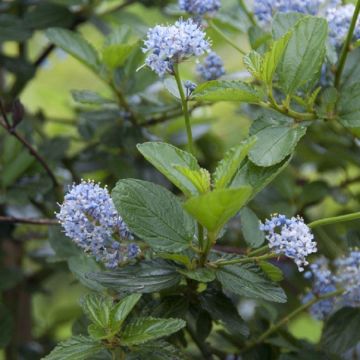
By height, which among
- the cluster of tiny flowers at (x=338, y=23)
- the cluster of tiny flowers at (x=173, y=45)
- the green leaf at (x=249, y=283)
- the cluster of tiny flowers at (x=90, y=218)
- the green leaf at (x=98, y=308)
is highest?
the cluster of tiny flowers at (x=173, y=45)

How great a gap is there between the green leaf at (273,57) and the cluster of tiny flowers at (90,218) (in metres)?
0.24

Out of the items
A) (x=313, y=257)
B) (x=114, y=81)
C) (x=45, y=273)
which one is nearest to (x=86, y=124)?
(x=114, y=81)

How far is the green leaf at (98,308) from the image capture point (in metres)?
0.87

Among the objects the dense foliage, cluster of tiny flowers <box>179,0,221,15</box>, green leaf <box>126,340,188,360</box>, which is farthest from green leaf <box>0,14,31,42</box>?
green leaf <box>126,340,188,360</box>

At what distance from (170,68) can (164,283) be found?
0.82 ft

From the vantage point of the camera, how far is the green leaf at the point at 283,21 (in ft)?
3.38

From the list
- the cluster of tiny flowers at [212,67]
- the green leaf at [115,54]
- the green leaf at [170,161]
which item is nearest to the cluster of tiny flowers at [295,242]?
the green leaf at [170,161]

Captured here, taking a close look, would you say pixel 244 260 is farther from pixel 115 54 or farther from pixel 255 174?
pixel 115 54

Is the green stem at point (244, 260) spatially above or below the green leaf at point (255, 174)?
below

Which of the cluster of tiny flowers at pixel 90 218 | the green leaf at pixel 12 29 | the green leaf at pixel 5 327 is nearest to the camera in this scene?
the cluster of tiny flowers at pixel 90 218

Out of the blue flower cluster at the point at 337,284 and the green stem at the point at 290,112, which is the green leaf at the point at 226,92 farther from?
the blue flower cluster at the point at 337,284

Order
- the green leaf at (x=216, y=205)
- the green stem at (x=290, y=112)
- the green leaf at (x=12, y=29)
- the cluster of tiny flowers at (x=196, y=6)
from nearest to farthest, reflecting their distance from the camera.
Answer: the green leaf at (x=216, y=205), the green stem at (x=290, y=112), the cluster of tiny flowers at (x=196, y=6), the green leaf at (x=12, y=29)

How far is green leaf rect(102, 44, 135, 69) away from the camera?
3.96 ft

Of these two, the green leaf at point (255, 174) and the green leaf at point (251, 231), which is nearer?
the green leaf at point (255, 174)
